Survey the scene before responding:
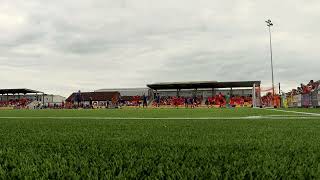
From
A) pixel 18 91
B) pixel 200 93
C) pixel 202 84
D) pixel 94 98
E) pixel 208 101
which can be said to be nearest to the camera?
pixel 208 101

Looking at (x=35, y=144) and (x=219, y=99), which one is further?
(x=219, y=99)

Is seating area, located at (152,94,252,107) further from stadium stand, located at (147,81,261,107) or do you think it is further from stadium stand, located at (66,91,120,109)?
stadium stand, located at (66,91,120,109)

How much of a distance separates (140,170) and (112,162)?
0.41m

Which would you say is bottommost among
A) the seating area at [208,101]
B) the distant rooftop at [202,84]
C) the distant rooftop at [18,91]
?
the seating area at [208,101]

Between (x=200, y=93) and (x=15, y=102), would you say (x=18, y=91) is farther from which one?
(x=200, y=93)

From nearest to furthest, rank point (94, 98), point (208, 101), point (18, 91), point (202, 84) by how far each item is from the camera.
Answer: point (208, 101)
point (202, 84)
point (18, 91)
point (94, 98)

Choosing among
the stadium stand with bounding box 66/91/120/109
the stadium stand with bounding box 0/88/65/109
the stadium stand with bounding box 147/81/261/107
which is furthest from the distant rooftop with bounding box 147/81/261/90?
the stadium stand with bounding box 0/88/65/109

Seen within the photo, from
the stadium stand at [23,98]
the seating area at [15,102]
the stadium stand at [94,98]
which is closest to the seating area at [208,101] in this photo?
the stadium stand at [94,98]

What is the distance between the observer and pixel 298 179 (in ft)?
7.52

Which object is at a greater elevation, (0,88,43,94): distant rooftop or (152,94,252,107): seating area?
(0,88,43,94): distant rooftop

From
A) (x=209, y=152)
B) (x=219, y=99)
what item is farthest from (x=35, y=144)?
(x=219, y=99)

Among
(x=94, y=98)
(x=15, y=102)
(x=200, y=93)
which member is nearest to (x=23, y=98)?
(x=15, y=102)

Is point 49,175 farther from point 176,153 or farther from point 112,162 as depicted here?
point 176,153

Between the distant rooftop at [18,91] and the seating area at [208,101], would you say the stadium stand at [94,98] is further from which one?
→ the seating area at [208,101]
